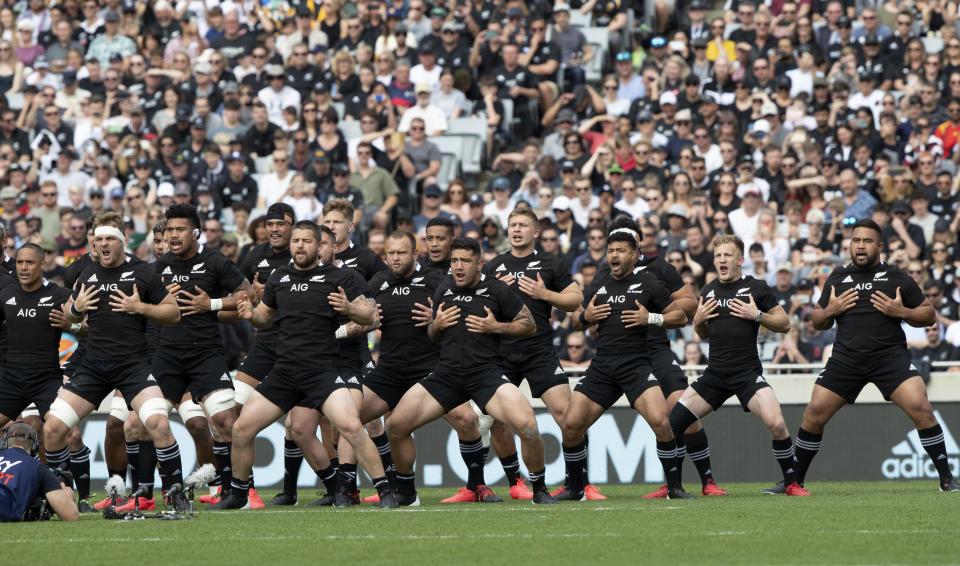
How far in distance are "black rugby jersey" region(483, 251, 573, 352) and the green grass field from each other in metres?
1.72

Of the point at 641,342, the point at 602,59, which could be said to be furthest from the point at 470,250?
the point at 602,59

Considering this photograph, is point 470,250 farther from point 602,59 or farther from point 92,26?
point 92,26

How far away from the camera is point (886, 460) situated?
1838cm

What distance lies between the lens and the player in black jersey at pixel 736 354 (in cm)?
1453

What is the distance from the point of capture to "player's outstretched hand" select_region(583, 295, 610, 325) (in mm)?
14305

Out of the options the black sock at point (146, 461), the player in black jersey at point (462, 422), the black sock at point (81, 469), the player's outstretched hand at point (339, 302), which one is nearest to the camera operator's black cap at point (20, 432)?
the black sock at point (146, 461)

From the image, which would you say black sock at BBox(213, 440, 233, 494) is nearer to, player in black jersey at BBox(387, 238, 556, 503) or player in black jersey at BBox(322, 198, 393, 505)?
player in black jersey at BBox(322, 198, 393, 505)

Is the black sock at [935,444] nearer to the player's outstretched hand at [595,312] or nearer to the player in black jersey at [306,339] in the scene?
the player's outstretched hand at [595,312]

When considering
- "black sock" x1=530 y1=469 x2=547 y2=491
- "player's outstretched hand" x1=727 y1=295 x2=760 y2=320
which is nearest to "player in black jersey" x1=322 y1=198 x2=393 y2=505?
"black sock" x1=530 y1=469 x2=547 y2=491

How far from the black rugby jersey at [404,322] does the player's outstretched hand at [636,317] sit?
176 centimetres

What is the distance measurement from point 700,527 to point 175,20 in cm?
2055

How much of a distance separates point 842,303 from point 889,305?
43 cm

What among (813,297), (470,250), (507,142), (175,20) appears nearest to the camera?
(470,250)

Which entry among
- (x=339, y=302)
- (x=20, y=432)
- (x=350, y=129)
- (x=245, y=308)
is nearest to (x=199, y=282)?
(x=245, y=308)
